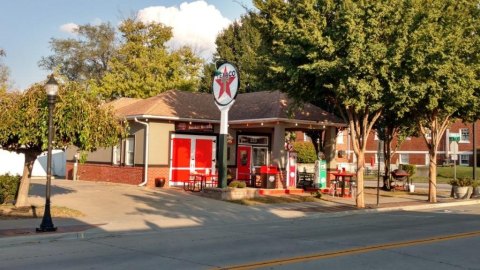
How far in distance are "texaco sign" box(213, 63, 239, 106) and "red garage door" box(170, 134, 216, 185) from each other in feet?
16.5

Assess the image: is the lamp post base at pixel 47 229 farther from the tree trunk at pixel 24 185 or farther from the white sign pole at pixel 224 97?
the white sign pole at pixel 224 97

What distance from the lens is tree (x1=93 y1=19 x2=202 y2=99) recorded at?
153 ft

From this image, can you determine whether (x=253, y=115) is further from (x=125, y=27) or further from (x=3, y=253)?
(x=125, y=27)

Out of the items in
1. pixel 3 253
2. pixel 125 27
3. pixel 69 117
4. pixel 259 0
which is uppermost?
pixel 125 27

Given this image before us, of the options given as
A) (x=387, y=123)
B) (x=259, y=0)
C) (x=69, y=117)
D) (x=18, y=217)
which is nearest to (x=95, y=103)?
(x=69, y=117)

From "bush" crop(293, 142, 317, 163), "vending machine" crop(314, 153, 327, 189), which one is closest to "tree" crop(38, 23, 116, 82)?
"bush" crop(293, 142, 317, 163)

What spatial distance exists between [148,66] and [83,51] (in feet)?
45.7

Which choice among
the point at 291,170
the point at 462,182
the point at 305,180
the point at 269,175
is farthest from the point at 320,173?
the point at 462,182

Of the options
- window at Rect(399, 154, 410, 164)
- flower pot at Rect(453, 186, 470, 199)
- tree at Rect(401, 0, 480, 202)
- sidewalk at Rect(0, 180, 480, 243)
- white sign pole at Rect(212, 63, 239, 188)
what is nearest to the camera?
sidewalk at Rect(0, 180, 480, 243)

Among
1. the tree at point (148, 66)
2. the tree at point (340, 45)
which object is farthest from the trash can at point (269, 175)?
the tree at point (148, 66)

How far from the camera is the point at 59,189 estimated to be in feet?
76.9

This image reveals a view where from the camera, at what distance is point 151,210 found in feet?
58.1

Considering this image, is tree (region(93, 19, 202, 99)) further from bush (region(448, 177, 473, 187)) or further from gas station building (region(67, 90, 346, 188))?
bush (region(448, 177, 473, 187))

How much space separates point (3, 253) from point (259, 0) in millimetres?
13670
